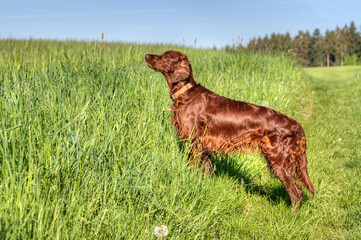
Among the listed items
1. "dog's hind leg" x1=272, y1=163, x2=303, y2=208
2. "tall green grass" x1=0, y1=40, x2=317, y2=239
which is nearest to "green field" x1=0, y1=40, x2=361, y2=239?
"tall green grass" x1=0, y1=40, x2=317, y2=239

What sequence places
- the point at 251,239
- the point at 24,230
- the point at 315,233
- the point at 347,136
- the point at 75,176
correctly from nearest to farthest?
the point at 24,230
the point at 75,176
the point at 251,239
the point at 315,233
the point at 347,136

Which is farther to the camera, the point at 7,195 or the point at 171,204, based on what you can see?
the point at 171,204

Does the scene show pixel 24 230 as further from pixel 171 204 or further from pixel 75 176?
pixel 171 204

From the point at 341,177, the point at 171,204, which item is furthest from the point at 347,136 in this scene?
the point at 171,204

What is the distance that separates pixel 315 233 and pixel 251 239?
A: 2.26 ft

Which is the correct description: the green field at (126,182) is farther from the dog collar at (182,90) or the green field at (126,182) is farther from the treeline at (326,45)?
the treeline at (326,45)

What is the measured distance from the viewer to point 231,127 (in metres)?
3.48

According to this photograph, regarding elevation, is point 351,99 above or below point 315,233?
above

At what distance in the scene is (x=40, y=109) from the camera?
2.86m

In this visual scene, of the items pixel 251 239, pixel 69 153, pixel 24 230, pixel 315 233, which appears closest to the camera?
pixel 24 230

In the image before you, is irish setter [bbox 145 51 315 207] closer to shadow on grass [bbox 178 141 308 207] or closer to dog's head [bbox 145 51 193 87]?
dog's head [bbox 145 51 193 87]

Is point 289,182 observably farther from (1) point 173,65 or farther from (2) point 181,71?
(1) point 173,65

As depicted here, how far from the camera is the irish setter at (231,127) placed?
330 centimetres

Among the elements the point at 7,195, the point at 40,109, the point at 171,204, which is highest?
the point at 40,109
